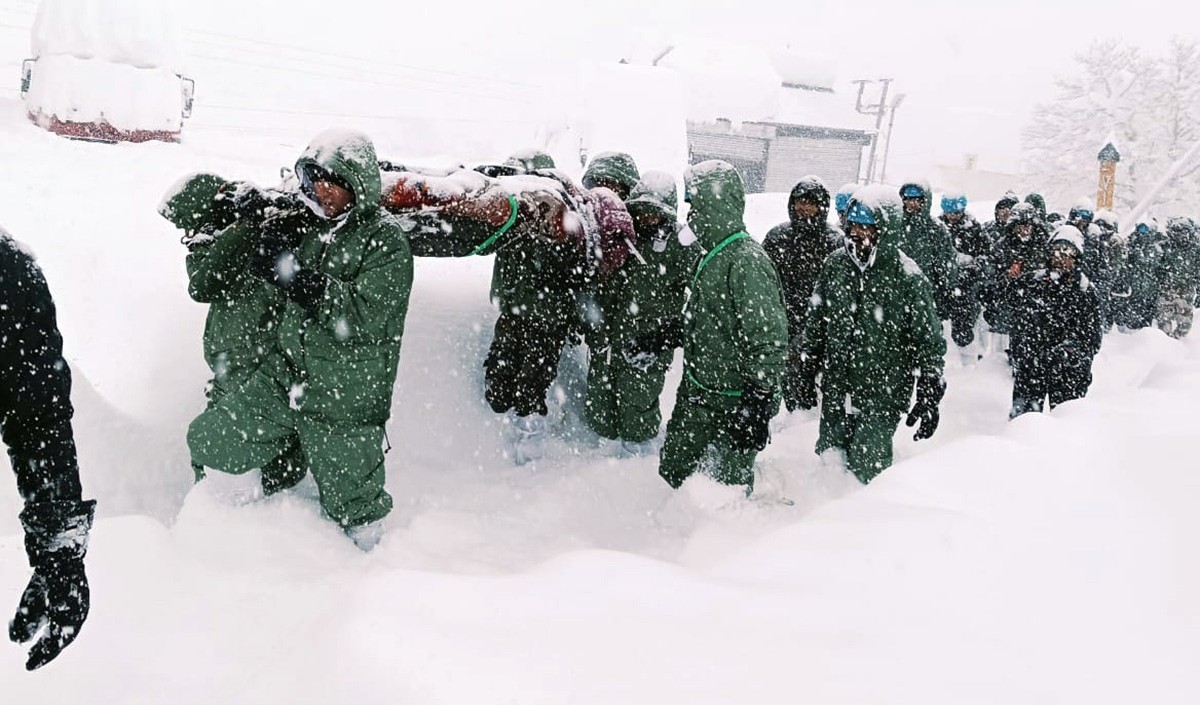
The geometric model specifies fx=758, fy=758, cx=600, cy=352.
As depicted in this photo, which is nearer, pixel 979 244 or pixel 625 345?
pixel 625 345

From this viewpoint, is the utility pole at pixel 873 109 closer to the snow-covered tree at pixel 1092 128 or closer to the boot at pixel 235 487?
the snow-covered tree at pixel 1092 128

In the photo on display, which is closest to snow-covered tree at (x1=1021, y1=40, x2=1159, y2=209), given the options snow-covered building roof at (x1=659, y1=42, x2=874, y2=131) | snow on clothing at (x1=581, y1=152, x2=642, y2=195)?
snow-covered building roof at (x1=659, y1=42, x2=874, y2=131)

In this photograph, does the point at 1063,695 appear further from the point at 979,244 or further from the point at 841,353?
the point at 979,244

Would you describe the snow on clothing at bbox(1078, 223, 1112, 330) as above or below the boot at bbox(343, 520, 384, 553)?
above

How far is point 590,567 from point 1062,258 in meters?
4.88

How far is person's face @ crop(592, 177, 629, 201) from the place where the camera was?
18.3 ft

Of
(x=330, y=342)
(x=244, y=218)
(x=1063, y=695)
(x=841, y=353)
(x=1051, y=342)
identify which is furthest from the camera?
(x=1051, y=342)

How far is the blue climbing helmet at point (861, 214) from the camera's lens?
14.1 feet

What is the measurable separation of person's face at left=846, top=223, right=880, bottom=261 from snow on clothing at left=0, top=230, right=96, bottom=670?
3817mm

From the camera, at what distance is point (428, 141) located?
102 ft

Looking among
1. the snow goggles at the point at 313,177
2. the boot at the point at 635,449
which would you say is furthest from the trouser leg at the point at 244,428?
the boot at the point at 635,449

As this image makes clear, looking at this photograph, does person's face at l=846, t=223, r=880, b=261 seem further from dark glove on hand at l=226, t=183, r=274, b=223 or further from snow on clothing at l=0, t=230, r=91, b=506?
snow on clothing at l=0, t=230, r=91, b=506

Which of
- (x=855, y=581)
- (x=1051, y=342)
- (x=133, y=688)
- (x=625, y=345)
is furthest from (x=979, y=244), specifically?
(x=133, y=688)

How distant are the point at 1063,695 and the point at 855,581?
65 cm
